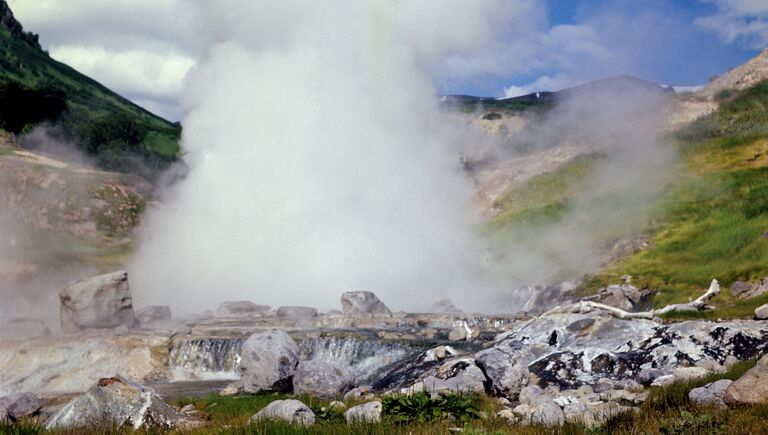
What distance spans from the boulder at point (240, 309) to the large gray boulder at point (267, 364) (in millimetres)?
16558

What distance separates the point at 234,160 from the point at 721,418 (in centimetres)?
6135

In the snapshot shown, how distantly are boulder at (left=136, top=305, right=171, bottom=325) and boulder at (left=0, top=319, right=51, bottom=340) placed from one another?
5.34 meters

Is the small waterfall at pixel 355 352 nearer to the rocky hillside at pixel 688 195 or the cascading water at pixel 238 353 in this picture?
the cascading water at pixel 238 353

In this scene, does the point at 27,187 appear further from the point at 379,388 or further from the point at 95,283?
the point at 379,388

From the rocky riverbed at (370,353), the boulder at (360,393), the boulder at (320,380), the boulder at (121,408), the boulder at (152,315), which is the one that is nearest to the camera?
the boulder at (121,408)

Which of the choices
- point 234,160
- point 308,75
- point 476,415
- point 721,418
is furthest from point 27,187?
point 721,418

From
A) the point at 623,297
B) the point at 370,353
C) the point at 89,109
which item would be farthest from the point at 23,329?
the point at 89,109

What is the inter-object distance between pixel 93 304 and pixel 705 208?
1517 inches

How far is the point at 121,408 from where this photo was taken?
13.0 m

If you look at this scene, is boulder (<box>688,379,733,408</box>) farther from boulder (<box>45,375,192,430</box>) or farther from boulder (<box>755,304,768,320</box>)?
boulder (<box>755,304,768,320</box>)

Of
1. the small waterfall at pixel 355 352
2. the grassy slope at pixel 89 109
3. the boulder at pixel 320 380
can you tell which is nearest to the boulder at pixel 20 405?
the boulder at pixel 320 380

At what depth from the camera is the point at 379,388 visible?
72.1ft

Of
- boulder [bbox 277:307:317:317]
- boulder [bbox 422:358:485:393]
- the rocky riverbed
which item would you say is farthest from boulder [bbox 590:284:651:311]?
boulder [bbox 277:307:317:317]

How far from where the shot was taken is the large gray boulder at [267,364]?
22703 mm
